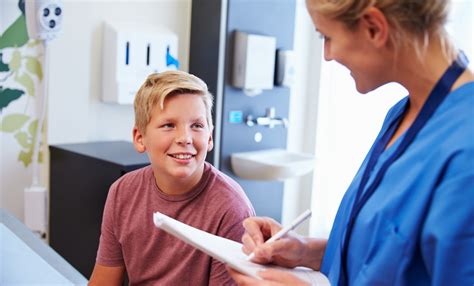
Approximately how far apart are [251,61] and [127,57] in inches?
25.7

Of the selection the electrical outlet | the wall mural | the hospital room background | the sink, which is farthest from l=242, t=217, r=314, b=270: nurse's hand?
the sink

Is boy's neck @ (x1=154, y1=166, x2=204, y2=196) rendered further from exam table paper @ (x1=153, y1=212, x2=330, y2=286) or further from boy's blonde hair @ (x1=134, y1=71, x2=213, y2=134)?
exam table paper @ (x1=153, y1=212, x2=330, y2=286)

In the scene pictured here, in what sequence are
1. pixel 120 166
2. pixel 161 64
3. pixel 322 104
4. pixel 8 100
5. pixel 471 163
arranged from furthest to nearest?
pixel 322 104 → pixel 161 64 → pixel 8 100 → pixel 120 166 → pixel 471 163

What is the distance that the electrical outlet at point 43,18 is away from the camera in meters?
2.11

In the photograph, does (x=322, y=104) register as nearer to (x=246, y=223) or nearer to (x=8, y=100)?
(x=8, y=100)

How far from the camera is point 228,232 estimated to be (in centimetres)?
123

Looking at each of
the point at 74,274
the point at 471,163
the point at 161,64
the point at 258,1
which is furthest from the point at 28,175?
the point at 471,163

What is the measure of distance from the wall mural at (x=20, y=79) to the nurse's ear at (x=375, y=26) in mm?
1829

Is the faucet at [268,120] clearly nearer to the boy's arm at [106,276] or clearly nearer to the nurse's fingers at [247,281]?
the boy's arm at [106,276]

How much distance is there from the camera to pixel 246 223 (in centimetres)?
109

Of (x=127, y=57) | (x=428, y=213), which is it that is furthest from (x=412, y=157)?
(x=127, y=57)

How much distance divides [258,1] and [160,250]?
6.12 ft

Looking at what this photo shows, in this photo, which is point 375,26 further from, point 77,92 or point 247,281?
point 77,92

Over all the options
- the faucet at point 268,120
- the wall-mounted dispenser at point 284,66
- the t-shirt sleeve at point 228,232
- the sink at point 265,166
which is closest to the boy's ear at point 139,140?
the t-shirt sleeve at point 228,232
